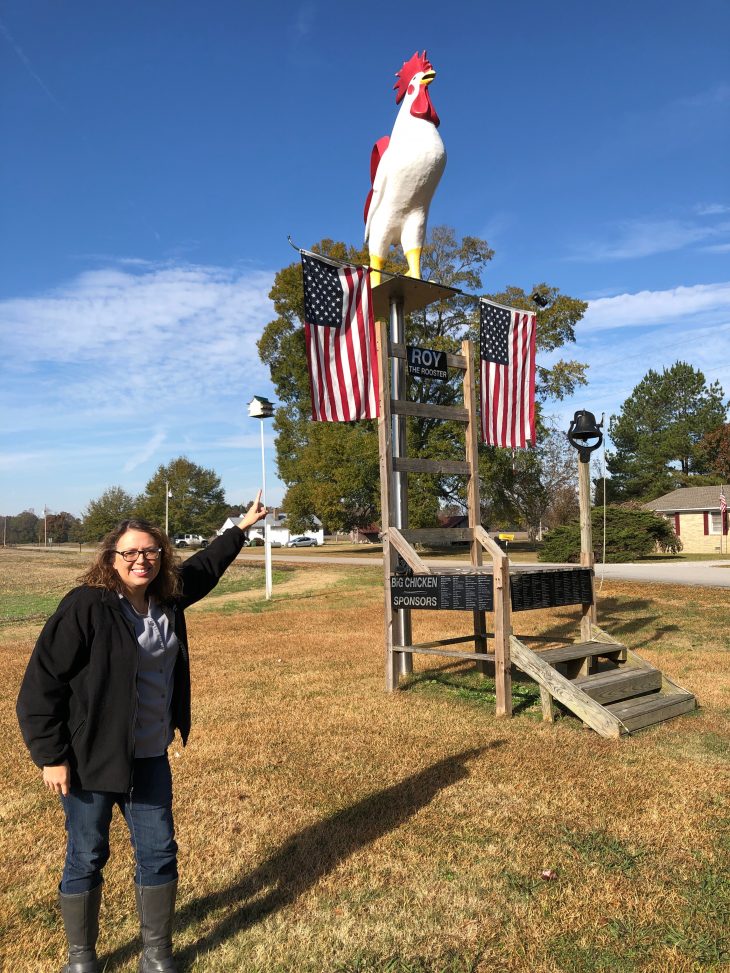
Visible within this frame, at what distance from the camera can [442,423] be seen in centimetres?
3341

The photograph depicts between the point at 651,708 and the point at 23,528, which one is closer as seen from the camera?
the point at 651,708

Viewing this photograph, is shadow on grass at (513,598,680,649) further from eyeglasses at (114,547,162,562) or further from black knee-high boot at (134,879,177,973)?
eyeglasses at (114,547,162,562)

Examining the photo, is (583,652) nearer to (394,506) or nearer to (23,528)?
(394,506)

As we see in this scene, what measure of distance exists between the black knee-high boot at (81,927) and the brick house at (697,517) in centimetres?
4067

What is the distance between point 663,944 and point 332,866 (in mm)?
1530

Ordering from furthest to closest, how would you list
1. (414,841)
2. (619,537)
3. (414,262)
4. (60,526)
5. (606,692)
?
(60,526), (619,537), (414,262), (606,692), (414,841)

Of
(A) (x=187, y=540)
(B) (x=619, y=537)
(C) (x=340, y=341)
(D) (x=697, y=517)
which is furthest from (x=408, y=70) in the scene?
(A) (x=187, y=540)

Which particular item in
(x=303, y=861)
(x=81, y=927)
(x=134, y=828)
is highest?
(x=134, y=828)

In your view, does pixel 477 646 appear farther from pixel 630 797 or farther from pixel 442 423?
pixel 442 423

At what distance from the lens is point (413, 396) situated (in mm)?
34281

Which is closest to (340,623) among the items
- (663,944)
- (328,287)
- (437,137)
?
(328,287)

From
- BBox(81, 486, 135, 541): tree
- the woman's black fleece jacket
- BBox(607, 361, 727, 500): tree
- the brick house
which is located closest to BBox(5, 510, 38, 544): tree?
BBox(81, 486, 135, 541): tree

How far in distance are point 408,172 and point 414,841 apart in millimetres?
6607

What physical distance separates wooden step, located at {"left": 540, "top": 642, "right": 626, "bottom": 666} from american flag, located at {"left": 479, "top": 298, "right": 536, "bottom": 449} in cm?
241
